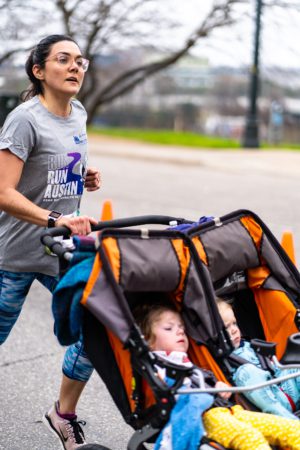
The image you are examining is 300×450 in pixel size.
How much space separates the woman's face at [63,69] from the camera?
12.1 ft

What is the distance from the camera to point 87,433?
425 cm

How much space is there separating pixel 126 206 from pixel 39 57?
7710mm

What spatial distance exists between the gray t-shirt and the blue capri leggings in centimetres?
4

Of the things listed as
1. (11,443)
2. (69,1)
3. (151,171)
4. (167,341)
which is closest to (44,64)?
(167,341)

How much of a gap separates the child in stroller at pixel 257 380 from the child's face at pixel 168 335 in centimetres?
23

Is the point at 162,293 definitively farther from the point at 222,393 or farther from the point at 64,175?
the point at 64,175

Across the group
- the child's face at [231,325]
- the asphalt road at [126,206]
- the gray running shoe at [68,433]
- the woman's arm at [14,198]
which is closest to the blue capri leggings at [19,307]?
the gray running shoe at [68,433]

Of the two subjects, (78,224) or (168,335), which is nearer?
(168,335)

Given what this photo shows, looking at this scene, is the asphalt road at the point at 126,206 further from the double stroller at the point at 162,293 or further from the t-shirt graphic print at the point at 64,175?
the t-shirt graphic print at the point at 64,175

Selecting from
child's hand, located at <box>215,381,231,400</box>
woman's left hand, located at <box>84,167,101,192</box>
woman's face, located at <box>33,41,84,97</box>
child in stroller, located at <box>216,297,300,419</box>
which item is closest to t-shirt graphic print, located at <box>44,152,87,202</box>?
woman's left hand, located at <box>84,167,101,192</box>

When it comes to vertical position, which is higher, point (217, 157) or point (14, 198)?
point (14, 198)

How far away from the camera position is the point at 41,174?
370cm

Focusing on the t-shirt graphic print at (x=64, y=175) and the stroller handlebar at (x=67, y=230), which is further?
the t-shirt graphic print at (x=64, y=175)

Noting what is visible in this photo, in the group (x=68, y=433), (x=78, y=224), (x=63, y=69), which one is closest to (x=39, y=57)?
(x=63, y=69)
